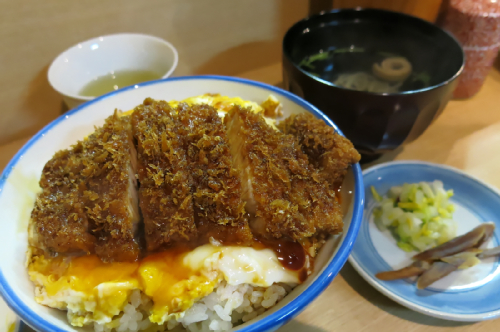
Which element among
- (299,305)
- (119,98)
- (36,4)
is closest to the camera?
(299,305)

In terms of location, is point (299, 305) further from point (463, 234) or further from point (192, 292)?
point (463, 234)

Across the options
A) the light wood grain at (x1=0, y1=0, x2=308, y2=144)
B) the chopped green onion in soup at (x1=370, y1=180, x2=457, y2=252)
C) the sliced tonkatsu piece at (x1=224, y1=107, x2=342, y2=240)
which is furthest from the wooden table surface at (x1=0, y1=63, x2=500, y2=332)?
the sliced tonkatsu piece at (x1=224, y1=107, x2=342, y2=240)

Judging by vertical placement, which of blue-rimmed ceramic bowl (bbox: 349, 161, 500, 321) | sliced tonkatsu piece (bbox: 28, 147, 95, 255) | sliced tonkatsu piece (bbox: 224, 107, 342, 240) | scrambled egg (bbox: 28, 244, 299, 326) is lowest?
blue-rimmed ceramic bowl (bbox: 349, 161, 500, 321)

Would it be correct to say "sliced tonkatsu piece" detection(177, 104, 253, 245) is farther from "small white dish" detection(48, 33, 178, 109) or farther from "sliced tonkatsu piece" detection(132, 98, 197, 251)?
"small white dish" detection(48, 33, 178, 109)

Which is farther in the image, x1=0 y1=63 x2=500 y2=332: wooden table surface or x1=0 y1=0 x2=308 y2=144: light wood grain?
x1=0 y1=0 x2=308 y2=144: light wood grain

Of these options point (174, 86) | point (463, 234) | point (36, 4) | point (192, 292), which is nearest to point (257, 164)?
point (192, 292)

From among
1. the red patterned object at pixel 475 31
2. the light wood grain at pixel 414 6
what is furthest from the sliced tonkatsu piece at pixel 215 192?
the light wood grain at pixel 414 6

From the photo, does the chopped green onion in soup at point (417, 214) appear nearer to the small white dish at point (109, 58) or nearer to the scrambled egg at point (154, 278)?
the scrambled egg at point (154, 278)

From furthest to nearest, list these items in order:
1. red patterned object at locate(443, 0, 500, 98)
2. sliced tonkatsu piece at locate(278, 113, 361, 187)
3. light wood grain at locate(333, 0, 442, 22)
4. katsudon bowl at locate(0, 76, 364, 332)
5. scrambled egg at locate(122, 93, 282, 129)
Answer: light wood grain at locate(333, 0, 442, 22) < red patterned object at locate(443, 0, 500, 98) < scrambled egg at locate(122, 93, 282, 129) < sliced tonkatsu piece at locate(278, 113, 361, 187) < katsudon bowl at locate(0, 76, 364, 332)
